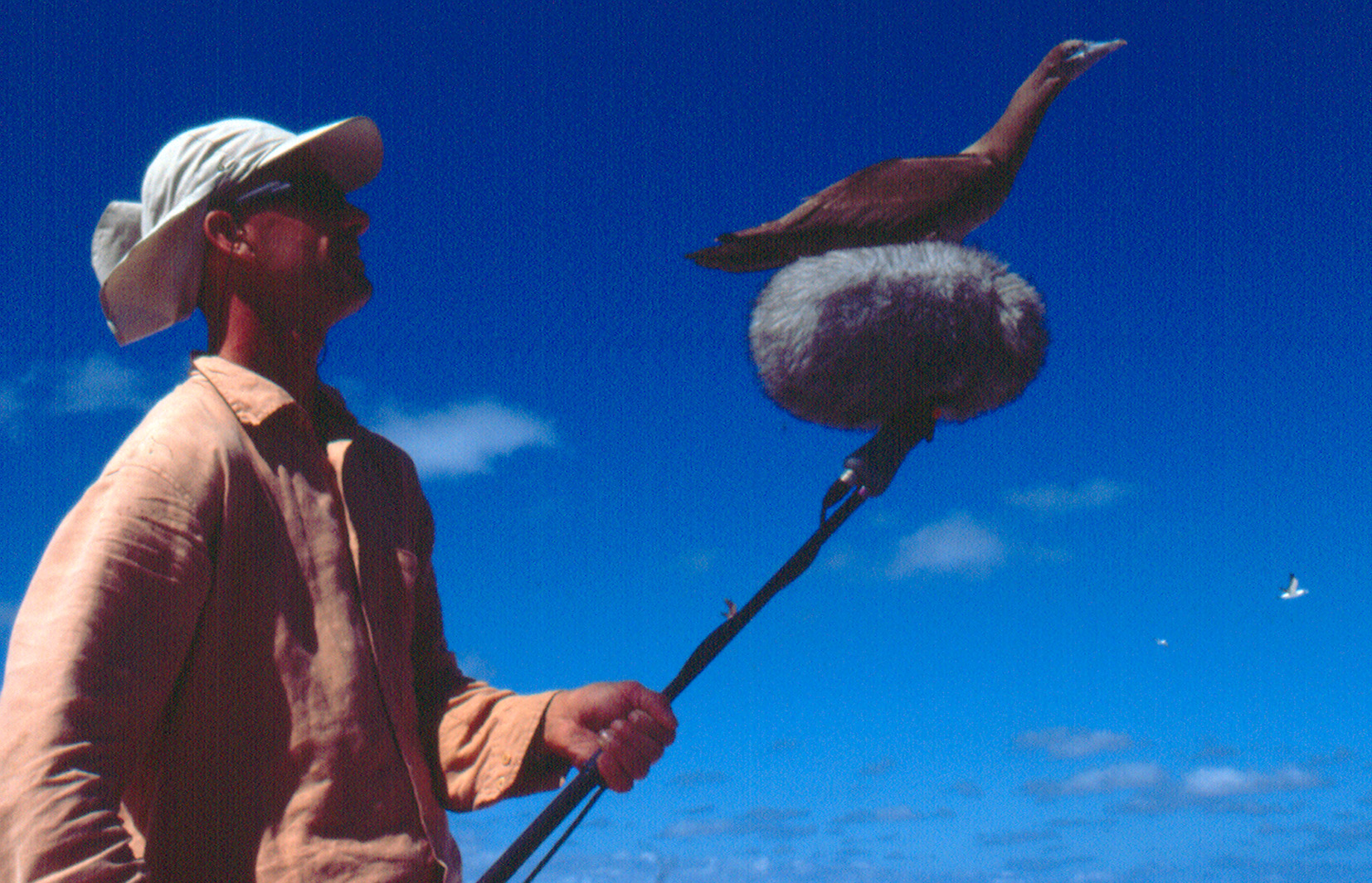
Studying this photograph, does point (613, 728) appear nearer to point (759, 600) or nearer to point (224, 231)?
point (759, 600)

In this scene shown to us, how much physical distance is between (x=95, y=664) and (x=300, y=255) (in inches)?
55.7

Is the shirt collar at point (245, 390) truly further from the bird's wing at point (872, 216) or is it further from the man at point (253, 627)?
the bird's wing at point (872, 216)

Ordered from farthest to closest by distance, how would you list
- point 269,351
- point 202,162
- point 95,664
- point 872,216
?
1. point 872,216
2. point 202,162
3. point 269,351
4. point 95,664

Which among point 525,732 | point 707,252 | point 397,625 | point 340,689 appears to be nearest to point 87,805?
point 340,689

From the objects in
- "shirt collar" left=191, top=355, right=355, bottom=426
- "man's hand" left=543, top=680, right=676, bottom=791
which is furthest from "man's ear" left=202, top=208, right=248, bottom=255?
"man's hand" left=543, top=680, right=676, bottom=791

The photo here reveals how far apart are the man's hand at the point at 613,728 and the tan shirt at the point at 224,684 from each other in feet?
0.34

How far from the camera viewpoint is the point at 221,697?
9.07 feet

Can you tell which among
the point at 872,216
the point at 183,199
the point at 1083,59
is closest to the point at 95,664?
the point at 183,199

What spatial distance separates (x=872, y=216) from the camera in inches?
141

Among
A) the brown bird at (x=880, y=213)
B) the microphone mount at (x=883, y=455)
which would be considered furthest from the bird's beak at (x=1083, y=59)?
the microphone mount at (x=883, y=455)

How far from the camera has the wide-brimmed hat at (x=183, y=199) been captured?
3381mm

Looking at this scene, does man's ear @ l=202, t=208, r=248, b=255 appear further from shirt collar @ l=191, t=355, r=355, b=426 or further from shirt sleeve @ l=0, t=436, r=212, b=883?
shirt sleeve @ l=0, t=436, r=212, b=883

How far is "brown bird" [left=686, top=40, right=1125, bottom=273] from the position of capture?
11.7 ft

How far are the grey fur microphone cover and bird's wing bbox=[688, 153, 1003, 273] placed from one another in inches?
11.0
